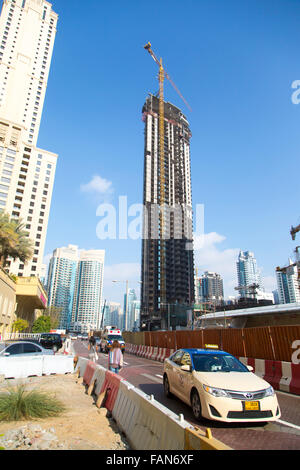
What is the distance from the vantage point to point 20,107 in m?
107

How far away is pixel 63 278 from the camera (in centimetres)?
17488

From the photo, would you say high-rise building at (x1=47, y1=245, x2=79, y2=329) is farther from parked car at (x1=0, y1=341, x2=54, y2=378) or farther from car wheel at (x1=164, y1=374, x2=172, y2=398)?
car wheel at (x1=164, y1=374, x2=172, y2=398)

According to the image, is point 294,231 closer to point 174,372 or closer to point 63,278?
point 174,372

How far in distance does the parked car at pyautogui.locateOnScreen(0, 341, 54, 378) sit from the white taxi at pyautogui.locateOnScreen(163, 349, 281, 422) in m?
7.86

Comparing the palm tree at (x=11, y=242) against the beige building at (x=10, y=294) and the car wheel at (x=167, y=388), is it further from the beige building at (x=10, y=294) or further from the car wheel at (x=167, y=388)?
the car wheel at (x=167, y=388)

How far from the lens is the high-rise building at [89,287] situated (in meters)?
176

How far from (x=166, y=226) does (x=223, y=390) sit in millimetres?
122515

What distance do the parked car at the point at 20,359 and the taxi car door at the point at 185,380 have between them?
7.27 meters

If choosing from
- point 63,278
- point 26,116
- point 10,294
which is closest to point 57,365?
point 10,294

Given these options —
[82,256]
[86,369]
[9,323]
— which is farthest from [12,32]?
[86,369]

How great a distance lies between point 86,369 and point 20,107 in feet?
387

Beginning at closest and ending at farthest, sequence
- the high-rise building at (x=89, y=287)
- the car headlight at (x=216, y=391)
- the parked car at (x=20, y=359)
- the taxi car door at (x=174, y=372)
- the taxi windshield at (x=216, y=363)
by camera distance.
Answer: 1. the car headlight at (x=216, y=391)
2. the taxi windshield at (x=216, y=363)
3. the taxi car door at (x=174, y=372)
4. the parked car at (x=20, y=359)
5. the high-rise building at (x=89, y=287)

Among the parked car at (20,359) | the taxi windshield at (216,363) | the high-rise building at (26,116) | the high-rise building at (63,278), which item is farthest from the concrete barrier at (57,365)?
the high-rise building at (63,278)
